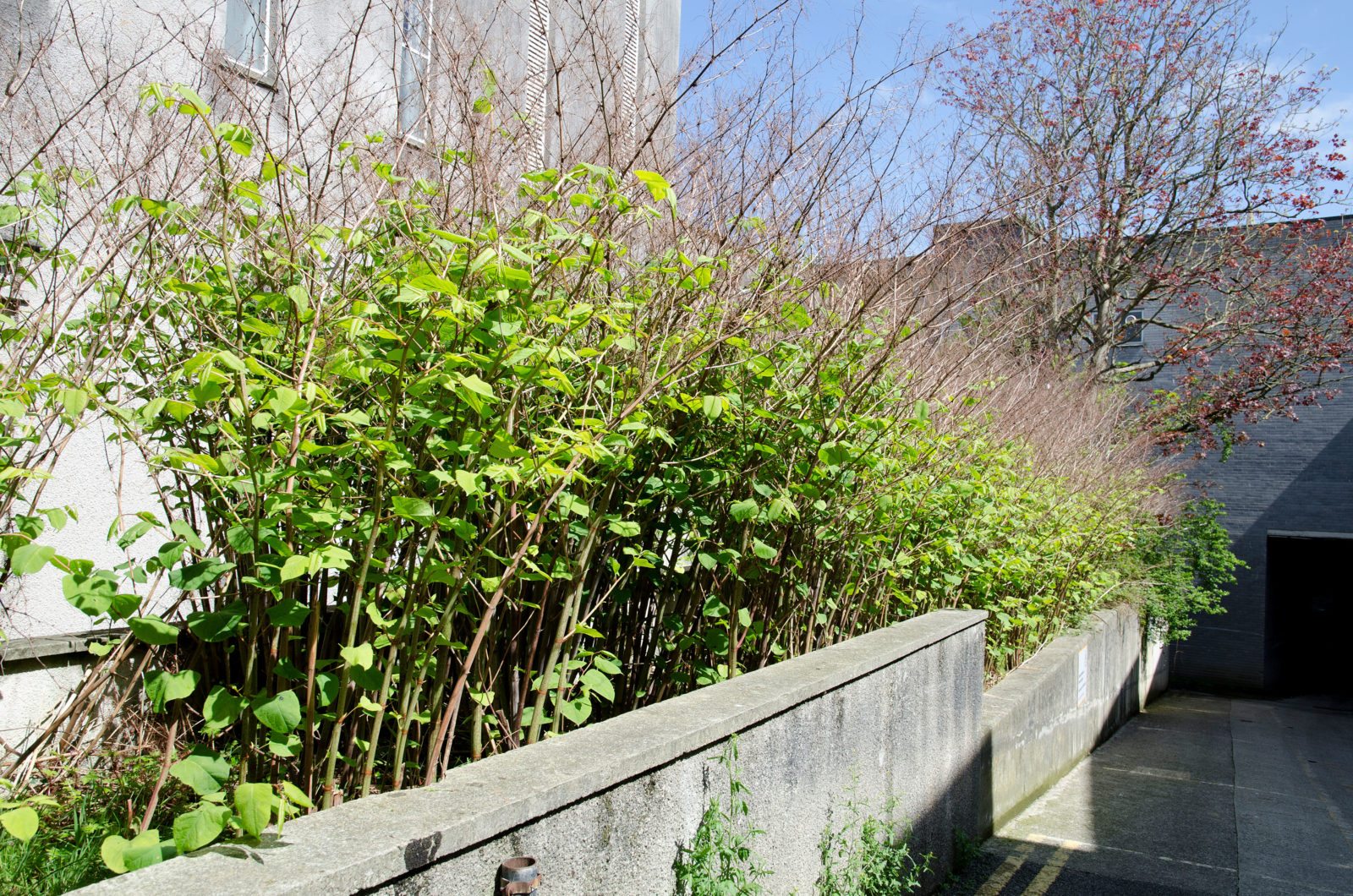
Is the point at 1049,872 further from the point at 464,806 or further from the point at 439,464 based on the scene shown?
the point at 439,464

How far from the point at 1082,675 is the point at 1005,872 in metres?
4.67

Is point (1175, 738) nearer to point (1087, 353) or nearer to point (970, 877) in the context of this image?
point (1087, 353)

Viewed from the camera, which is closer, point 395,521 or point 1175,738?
point 395,521

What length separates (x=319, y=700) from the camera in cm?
255

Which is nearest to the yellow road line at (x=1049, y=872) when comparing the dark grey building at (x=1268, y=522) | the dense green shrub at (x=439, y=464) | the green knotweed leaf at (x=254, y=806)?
the dense green shrub at (x=439, y=464)

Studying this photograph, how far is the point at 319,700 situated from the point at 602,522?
1033mm

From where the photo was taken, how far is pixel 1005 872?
18.7 ft

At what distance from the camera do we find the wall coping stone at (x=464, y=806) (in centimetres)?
184

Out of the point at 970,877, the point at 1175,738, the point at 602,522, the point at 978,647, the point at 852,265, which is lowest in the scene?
the point at 1175,738

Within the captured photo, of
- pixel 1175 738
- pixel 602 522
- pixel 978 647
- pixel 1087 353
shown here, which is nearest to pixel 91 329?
pixel 602 522

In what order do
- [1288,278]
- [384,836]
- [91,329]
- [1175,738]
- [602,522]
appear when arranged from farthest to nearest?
[1288,278] < [1175,738] < [602,522] < [91,329] < [384,836]

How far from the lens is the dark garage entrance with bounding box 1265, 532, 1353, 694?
76.5 feet

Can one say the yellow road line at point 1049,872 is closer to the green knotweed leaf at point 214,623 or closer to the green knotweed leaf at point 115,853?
the green knotweed leaf at point 214,623

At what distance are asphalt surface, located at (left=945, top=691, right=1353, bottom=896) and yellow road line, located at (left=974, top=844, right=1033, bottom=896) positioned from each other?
10mm
